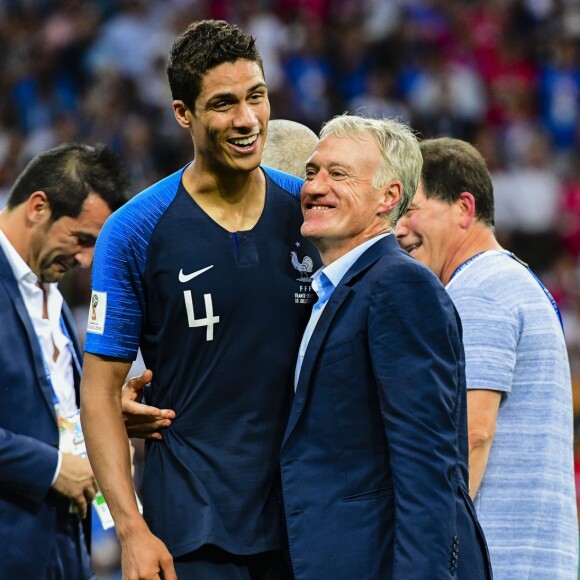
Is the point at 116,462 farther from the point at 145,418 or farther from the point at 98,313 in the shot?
the point at 98,313

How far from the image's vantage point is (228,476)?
3043mm

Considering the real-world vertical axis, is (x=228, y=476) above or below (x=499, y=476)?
above

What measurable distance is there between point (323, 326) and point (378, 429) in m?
0.29

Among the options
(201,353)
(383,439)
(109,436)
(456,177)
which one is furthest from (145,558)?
(456,177)

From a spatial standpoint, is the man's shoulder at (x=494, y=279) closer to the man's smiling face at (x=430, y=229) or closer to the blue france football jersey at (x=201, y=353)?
the man's smiling face at (x=430, y=229)

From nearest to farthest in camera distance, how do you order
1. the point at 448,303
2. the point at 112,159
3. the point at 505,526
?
the point at 448,303 < the point at 505,526 < the point at 112,159

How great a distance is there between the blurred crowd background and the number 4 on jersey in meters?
6.50

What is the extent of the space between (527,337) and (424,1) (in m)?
8.43

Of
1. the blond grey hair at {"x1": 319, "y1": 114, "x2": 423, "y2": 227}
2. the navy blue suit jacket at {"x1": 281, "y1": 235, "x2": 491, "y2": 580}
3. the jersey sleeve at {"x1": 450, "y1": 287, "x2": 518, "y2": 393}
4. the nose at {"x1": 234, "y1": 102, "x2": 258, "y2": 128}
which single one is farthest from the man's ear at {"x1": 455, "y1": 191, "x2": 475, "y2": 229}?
the nose at {"x1": 234, "y1": 102, "x2": 258, "y2": 128}

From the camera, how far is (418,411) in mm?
2770

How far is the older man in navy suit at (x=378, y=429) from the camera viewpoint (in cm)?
277

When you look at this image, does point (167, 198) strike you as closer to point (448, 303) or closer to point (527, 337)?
point (448, 303)

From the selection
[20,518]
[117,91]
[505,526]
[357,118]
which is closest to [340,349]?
[357,118]

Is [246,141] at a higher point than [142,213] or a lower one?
higher
